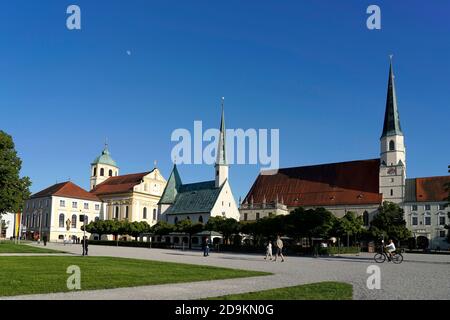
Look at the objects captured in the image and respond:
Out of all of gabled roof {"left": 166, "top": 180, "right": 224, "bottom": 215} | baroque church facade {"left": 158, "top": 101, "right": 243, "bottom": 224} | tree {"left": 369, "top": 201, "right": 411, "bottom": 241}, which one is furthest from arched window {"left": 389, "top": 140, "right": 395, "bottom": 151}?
gabled roof {"left": 166, "top": 180, "right": 224, "bottom": 215}

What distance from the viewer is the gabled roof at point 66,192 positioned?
97650 mm

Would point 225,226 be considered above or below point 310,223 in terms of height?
below

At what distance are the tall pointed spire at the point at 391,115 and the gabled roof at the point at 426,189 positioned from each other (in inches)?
381

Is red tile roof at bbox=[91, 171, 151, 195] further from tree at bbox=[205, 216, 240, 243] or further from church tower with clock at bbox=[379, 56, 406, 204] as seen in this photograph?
church tower with clock at bbox=[379, 56, 406, 204]

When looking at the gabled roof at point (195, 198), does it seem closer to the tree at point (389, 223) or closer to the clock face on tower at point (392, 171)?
the tree at point (389, 223)

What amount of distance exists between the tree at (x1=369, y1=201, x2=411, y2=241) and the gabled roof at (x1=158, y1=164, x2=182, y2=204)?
41162 mm

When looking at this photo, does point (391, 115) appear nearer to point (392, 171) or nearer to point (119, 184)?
point (392, 171)

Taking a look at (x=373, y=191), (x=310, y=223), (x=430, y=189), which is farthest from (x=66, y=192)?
(x=430, y=189)

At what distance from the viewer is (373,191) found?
88.4 meters

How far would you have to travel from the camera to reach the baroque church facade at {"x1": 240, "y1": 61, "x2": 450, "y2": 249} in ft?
275

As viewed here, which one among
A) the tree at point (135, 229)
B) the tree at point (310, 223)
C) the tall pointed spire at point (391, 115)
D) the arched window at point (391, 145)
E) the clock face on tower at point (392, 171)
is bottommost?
the tree at point (135, 229)

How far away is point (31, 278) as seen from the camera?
53.9ft

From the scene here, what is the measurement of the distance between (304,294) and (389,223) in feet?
227

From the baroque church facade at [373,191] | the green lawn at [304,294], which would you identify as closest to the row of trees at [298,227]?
the baroque church facade at [373,191]
